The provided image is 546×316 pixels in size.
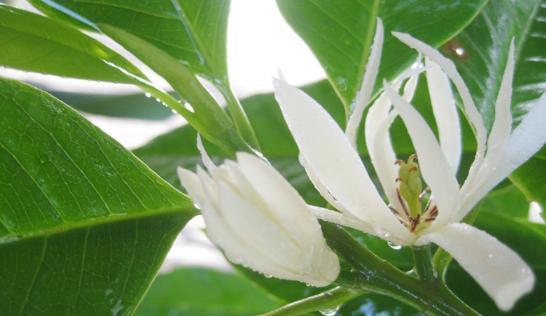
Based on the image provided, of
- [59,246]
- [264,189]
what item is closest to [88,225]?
[59,246]

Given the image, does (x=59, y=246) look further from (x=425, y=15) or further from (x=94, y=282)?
(x=425, y=15)

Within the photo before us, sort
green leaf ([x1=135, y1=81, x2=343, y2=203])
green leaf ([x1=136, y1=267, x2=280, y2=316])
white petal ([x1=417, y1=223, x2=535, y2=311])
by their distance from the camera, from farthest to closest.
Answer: green leaf ([x1=136, y1=267, x2=280, y2=316]) < green leaf ([x1=135, y1=81, x2=343, y2=203]) < white petal ([x1=417, y1=223, x2=535, y2=311])

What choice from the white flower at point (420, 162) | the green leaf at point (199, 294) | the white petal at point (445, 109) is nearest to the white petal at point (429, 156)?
the white flower at point (420, 162)

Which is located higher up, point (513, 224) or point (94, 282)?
point (94, 282)

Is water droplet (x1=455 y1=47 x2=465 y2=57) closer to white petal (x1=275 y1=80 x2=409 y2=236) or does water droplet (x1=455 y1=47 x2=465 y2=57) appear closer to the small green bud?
the small green bud

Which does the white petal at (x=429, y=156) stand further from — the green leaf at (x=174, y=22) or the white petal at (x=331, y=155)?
the green leaf at (x=174, y=22)

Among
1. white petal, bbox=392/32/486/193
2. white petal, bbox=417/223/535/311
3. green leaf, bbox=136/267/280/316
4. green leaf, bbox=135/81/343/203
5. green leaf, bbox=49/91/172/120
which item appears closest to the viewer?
white petal, bbox=417/223/535/311

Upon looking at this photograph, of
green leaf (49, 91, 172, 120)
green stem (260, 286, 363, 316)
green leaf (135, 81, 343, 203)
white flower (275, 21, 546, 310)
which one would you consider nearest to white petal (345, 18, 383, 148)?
white flower (275, 21, 546, 310)
